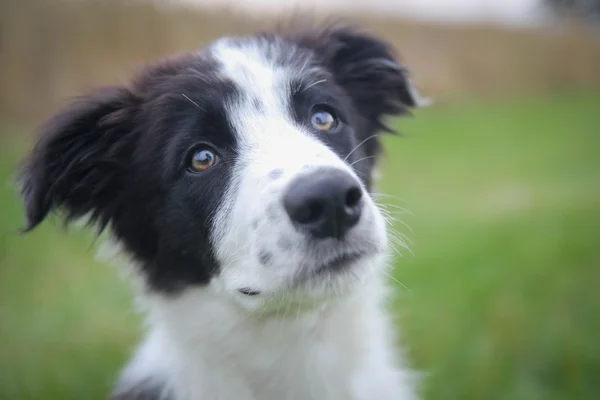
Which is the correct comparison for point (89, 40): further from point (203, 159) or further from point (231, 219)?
point (231, 219)

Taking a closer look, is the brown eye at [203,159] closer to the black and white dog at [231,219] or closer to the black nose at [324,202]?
the black and white dog at [231,219]

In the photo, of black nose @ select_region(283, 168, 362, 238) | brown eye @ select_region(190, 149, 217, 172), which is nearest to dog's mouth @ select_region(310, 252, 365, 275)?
black nose @ select_region(283, 168, 362, 238)

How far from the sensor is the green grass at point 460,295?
11.9 ft

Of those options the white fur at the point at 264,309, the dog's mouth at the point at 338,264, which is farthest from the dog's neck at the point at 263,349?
the dog's mouth at the point at 338,264

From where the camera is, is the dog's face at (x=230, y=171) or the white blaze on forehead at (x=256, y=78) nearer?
the dog's face at (x=230, y=171)

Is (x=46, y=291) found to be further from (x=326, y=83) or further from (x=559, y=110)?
(x=559, y=110)

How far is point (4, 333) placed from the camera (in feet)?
16.0

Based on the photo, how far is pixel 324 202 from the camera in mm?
1901

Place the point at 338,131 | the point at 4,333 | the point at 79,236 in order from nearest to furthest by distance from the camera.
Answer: the point at 338,131, the point at 4,333, the point at 79,236

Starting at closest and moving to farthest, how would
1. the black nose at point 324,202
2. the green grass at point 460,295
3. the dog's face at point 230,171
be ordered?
the black nose at point 324,202 < the dog's face at point 230,171 < the green grass at point 460,295

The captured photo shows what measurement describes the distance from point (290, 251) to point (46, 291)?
4466 mm

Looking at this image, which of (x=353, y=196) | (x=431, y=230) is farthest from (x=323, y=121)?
(x=431, y=230)

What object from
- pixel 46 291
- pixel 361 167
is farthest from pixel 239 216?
pixel 46 291

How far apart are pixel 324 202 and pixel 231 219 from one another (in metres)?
0.61
